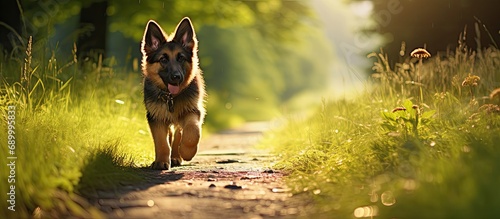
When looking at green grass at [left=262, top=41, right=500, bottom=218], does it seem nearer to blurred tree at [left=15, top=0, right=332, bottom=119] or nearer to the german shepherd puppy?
the german shepherd puppy

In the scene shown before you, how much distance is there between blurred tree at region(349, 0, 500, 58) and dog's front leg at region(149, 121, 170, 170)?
9586 mm

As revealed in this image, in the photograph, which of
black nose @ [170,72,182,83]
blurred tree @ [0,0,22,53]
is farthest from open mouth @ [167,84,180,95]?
blurred tree @ [0,0,22,53]

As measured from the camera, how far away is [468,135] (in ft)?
16.3

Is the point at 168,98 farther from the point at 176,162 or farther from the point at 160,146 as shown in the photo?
the point at 176,162

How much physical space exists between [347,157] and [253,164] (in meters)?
1.82

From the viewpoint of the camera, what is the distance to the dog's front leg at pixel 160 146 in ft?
20.6

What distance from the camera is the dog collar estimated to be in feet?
21.6

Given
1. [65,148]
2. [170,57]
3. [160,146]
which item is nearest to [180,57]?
[170,57]

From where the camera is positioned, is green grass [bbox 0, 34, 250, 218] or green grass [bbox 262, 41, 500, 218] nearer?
green grass [bbox 262, 41, 500, 218]

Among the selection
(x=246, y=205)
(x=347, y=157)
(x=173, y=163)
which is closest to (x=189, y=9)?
(x=173, y=163)

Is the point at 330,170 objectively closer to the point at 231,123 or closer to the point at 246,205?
the point at 246,205

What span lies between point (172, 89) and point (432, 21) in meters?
9.93

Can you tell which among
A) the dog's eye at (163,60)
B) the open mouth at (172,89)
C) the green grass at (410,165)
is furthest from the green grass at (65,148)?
the green grass at (410,165)

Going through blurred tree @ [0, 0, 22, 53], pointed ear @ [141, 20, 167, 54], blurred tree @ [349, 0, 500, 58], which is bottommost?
pointed ear @ [141, 20, 167, 54]
